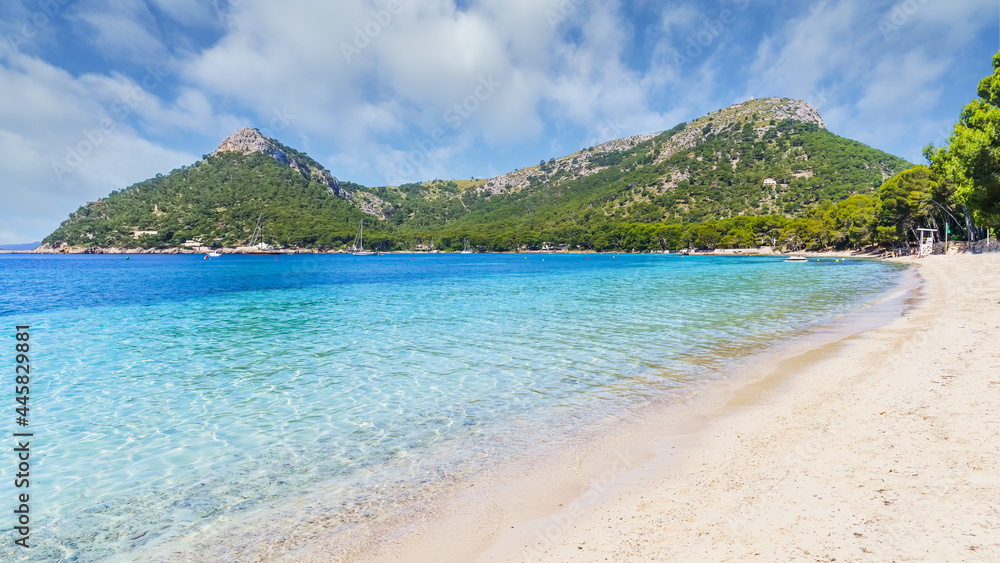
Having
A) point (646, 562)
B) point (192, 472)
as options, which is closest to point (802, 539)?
point (646, 562)

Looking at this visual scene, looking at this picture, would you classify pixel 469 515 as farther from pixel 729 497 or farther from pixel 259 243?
pixel 259 243

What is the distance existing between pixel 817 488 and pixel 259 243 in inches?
8047

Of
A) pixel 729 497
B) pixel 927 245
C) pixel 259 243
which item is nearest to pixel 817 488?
pixel 729 497

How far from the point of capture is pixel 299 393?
34.9 ft

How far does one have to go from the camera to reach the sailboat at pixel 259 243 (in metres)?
178

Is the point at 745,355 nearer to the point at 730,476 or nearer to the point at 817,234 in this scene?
the point at 730,476

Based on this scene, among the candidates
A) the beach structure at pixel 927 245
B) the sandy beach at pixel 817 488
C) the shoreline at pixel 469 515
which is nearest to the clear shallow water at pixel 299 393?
the shoreline at pixel 469 515

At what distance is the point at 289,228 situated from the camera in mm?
192250

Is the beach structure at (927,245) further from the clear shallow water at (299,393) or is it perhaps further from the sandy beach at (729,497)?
the sandy beach at (729,497)

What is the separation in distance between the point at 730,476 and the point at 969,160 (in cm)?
3174

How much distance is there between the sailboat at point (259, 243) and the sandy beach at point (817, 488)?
19645cm

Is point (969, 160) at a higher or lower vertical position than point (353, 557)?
higher

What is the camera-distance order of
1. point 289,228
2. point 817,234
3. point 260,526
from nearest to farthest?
1. point 260,526
2. point 817,234
3. point 289,228

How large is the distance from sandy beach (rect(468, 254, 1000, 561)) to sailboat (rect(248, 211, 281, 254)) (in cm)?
19645
